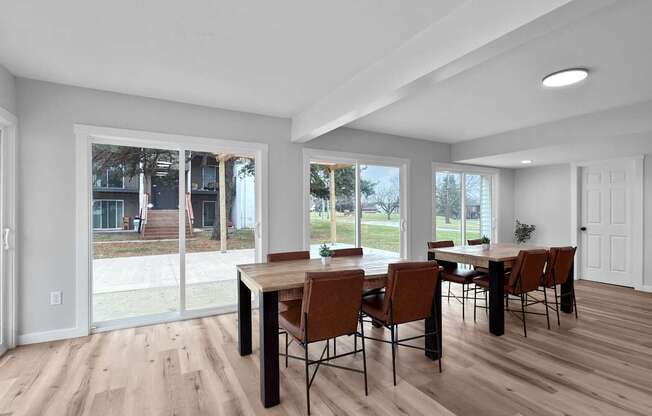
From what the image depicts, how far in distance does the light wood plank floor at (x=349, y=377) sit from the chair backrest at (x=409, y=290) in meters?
0.50

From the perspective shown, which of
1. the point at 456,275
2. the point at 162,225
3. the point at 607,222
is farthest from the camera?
the point at 607,222

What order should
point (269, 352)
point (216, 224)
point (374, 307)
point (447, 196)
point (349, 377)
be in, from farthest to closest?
point (447, 196)
point (216, 224)
point (374, 307)
point (349, 377)
point (269, 352)

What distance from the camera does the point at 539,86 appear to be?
10.1ft

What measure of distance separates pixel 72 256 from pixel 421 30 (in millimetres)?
3703

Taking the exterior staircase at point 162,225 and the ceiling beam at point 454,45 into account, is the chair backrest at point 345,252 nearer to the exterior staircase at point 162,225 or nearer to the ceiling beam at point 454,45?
the ceiling beam at point 454,45

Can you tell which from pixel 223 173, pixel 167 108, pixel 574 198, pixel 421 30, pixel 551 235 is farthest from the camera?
pixel 551 235

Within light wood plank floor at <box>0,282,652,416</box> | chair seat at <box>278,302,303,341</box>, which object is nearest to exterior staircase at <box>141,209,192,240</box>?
light wood plank floor at <box>0,282,652,416</box>

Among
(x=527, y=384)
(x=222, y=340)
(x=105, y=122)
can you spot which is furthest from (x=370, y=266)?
(x=105, y=122)

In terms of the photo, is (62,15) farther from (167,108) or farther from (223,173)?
(223,173)

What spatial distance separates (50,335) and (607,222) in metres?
7.85

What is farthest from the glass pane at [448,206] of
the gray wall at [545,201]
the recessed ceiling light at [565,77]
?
the recessed ceiling light at [565,77]

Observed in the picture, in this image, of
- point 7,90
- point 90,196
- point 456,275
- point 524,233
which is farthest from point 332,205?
point 524,233

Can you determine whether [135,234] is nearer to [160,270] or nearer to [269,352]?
[160,270]

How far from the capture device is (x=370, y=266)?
9.37ft
